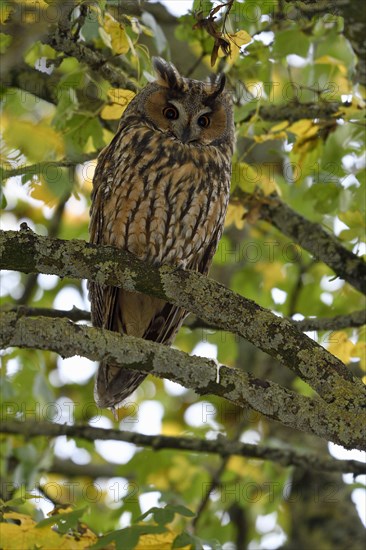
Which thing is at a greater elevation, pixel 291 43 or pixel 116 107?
pixel 291 43

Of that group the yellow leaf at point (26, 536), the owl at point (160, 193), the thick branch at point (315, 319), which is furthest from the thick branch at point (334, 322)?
the yellow leaf at point (26, 536)

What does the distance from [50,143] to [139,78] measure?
607 mm

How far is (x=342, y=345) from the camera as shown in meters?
4.30

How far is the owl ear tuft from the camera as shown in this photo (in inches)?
169

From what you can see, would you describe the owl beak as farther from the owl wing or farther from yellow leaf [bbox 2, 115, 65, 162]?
yellow leaf [bbox 2, 115, 65, 162]

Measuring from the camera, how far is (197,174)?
13.5ft

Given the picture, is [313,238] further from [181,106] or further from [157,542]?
[157,542]

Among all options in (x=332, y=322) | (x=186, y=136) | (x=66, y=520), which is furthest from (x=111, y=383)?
(x=186, y=136)

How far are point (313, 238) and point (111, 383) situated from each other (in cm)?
139

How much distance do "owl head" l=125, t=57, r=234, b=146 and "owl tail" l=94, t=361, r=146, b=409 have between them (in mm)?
1232

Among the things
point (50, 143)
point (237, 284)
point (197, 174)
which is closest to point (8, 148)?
point (50, 143)

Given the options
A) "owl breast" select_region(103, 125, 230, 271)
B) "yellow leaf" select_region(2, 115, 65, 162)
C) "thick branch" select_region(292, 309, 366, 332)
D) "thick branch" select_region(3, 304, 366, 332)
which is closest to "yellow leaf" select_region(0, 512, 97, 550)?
"thick branch" select_region(3, 304, 366, 332)

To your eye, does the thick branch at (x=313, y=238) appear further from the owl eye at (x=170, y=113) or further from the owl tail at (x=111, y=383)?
the owl tail at (x=111, y=383)

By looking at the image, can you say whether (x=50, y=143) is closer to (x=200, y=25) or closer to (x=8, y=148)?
(x=8, y=148)
